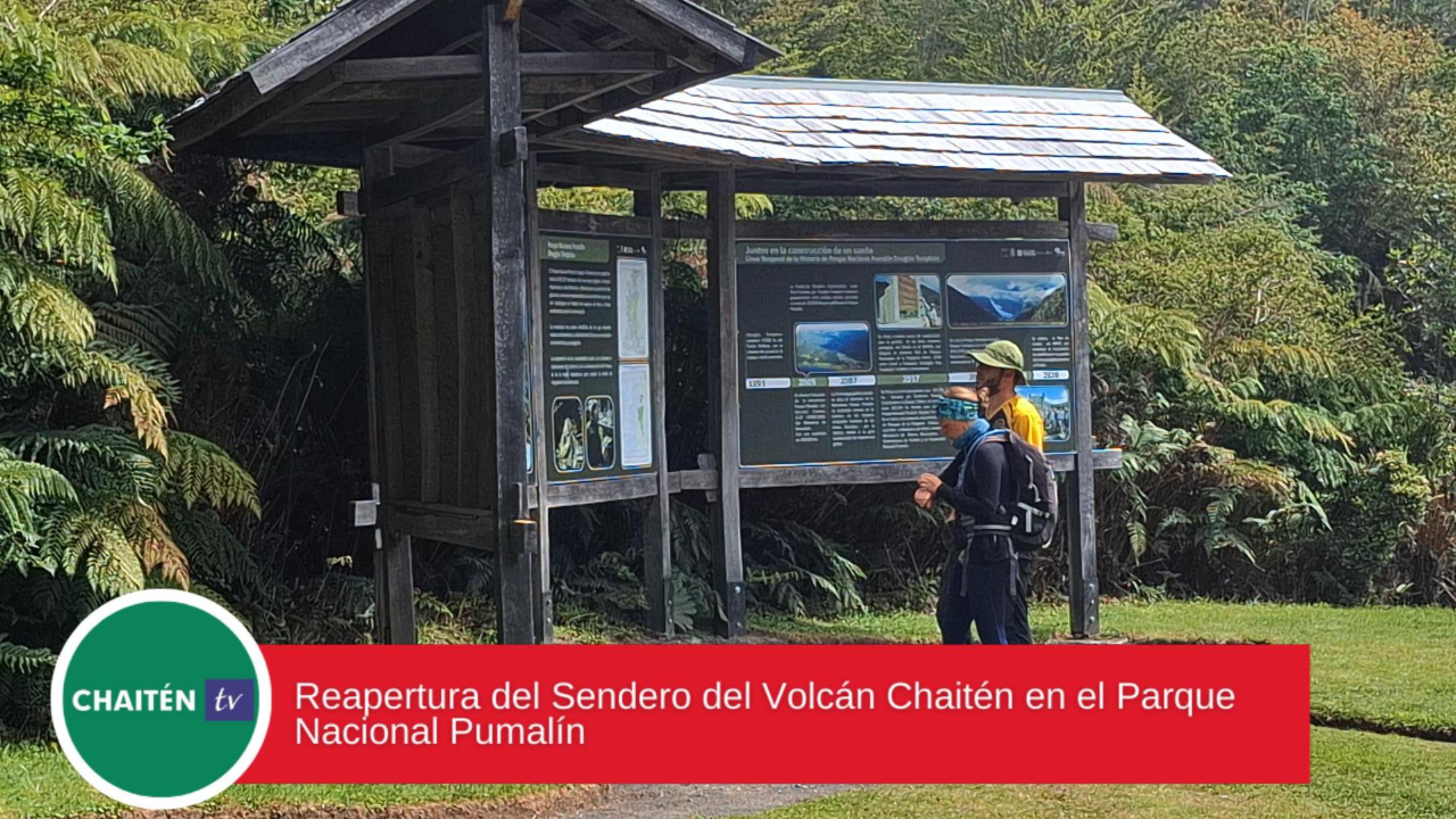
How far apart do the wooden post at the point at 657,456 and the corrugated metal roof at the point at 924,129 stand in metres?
0.69

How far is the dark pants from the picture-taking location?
27.1ft

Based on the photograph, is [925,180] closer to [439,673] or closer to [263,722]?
[439,673]

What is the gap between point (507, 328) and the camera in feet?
23.8

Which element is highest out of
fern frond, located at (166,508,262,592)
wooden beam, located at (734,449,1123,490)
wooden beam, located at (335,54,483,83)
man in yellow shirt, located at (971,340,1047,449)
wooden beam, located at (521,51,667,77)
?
wooden beam, located at (521,51,667,77)

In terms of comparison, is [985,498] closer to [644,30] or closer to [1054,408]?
[644,30]

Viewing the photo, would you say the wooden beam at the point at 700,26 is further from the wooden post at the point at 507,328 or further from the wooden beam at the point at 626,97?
the wooden post at the point at 507,328

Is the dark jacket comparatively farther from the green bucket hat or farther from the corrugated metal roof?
the corrugated metal roof

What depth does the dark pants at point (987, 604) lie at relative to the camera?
27.1ft

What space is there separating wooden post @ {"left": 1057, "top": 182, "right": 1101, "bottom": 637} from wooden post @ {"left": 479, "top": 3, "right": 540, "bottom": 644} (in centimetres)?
519

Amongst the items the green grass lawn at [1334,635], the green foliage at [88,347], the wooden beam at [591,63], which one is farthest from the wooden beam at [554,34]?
the green grass lawn at [1334,635]

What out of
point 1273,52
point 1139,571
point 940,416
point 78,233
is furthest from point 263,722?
point 1273,52

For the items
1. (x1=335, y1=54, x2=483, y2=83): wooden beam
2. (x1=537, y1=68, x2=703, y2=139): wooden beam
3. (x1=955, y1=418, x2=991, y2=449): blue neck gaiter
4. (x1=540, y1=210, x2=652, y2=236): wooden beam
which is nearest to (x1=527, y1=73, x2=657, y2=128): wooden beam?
(x1=537, y1=68, x2=703, y2=139): wooden beam

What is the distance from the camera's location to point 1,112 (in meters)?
7.43

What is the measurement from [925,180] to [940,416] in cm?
377
